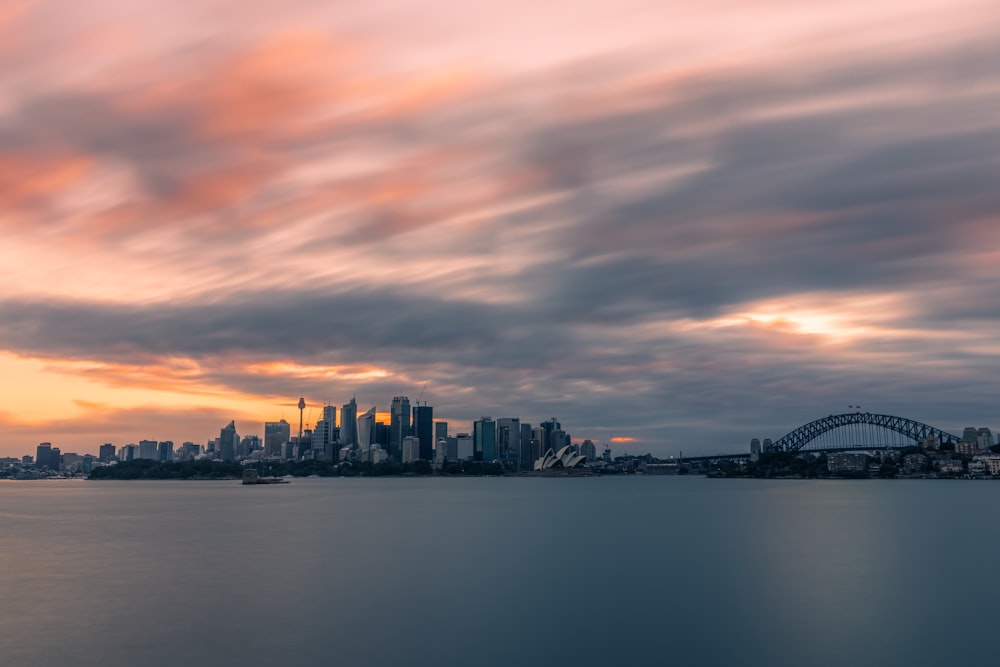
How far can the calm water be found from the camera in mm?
35562

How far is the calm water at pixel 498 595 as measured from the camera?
35.6m

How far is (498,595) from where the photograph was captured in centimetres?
4891

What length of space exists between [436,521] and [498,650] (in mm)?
74680

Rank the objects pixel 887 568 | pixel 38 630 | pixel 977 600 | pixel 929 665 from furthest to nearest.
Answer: pixel 887 568
pixel 977 600
pixel 38 630
pixel 929 665

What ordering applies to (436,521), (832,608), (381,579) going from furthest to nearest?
(436,521)
(381,579)
(832,608)

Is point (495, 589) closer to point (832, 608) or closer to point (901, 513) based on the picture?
point (832, 608)

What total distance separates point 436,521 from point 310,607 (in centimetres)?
6449

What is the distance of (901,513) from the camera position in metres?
124

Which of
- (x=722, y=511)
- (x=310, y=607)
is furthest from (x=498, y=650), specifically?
(x=722, y=511)

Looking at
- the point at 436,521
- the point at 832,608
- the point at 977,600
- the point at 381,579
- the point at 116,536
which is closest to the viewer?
the point at 832,608

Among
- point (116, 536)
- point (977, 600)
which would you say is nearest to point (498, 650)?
point (977, 600)

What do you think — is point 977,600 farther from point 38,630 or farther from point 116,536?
point 116,536

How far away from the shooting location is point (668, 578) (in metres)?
56.1

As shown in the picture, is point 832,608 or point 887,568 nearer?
point 832,608
